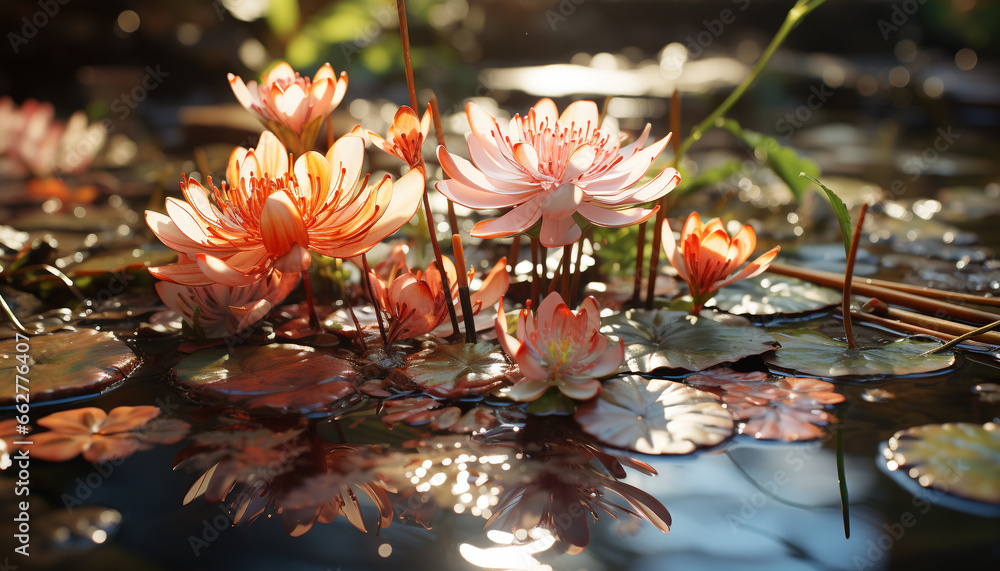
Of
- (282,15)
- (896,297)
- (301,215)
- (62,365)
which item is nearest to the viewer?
(301,215)

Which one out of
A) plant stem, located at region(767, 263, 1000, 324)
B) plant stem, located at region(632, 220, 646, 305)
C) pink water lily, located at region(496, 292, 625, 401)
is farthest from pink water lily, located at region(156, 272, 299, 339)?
plant stem, located at region(767, 263, 1000, 324)

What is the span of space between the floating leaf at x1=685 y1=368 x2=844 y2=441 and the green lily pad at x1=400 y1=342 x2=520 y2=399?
0.32 m

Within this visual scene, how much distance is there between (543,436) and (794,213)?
175cm

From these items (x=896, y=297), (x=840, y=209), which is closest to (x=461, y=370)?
(x=840, y=209)

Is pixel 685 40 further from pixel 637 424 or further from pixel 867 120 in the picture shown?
pixel 637 424

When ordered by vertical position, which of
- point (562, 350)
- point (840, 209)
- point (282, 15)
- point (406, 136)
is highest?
point (282, 15)

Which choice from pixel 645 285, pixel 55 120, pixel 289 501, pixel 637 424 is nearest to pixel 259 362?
pixel 289 501

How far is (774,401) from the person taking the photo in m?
0.97

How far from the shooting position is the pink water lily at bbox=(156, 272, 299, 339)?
3.58 ft

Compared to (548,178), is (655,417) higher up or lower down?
lower down

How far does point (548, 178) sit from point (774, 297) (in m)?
0.67

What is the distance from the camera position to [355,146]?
983 mm

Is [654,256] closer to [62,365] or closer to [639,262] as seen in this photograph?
[639,262]

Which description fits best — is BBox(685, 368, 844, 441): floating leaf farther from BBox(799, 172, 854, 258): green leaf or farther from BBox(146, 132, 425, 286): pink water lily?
BBox(146, 132, 425, 286): pink water lily
